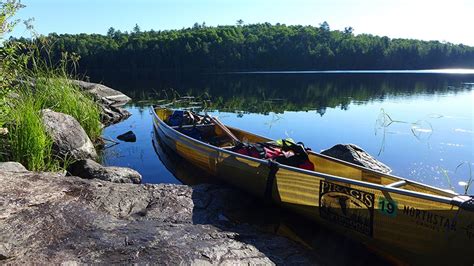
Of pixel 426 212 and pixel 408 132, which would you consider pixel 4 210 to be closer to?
pixel 426 212

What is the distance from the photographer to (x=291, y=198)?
6.00 meters

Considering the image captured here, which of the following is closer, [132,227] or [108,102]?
[132,227]

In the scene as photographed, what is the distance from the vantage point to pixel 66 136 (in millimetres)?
8422

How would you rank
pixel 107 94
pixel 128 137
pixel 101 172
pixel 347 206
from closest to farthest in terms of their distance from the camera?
1. pixel 347 206
2. pixel 101 172
3. pixel 128 137
4. pixel 107 94

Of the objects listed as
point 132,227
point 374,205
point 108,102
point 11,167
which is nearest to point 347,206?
point 374,205

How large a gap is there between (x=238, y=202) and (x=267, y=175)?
0.86 m

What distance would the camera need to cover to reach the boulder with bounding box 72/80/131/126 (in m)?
16.9

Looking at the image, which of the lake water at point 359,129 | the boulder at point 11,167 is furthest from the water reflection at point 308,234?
the boulder at point 11,167

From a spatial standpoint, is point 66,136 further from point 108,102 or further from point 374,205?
point 108,102

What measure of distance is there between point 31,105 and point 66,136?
965mm

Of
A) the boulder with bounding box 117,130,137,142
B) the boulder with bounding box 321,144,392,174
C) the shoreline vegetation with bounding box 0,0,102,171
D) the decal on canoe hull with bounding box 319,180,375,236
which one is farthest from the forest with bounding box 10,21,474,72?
the decal on canoe hull with bounding box 319,180,375,236

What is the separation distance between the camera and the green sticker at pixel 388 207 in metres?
4.62

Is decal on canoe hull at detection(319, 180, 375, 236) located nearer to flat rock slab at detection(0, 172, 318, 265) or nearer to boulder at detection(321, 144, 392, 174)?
flat rock slab at detection(0, 172, 318, 265)

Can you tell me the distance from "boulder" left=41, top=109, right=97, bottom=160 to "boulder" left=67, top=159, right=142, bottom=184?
35 cm
